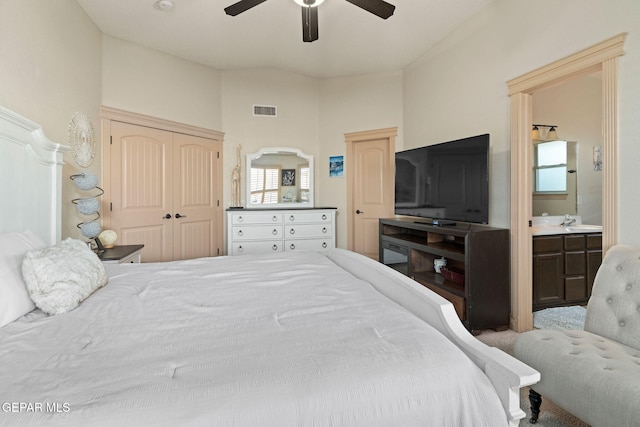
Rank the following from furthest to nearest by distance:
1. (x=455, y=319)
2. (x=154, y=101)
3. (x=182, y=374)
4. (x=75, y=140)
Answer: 1. (x=154, y=101)
2. (x=75, y=140)
3. (x=455, y=319)
4. (x=182, y=374)

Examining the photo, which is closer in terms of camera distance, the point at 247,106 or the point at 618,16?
the point at 618,16

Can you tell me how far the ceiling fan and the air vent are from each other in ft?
6.99

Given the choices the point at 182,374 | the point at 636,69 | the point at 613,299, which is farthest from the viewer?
the point at 636,69

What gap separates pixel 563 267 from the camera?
307 cm

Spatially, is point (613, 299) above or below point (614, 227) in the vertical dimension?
below

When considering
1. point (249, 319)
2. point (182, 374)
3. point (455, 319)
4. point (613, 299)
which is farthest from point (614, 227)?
point (182, 374)

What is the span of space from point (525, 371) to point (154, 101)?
4125 mm

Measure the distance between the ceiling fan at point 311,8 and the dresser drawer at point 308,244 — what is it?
2.50m

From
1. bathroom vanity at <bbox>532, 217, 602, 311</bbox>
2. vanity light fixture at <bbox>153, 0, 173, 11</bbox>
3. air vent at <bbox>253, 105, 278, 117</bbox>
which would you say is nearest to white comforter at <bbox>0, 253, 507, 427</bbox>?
bathroom vanity at <bbox>532, 217, 602, 311</bbox>

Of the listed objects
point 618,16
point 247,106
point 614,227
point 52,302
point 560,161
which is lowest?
point 52,302

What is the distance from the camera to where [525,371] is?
83cm

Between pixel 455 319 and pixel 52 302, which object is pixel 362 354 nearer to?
pixel 455 319

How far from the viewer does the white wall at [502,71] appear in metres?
1.87

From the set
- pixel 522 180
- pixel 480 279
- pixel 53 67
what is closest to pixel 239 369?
pixel 480 279
